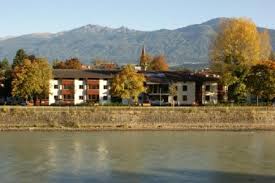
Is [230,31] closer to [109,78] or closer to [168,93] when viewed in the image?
[168,93]

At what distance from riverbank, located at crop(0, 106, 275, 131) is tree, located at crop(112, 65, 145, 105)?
28.3 feet

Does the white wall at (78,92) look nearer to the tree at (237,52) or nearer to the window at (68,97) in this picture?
the window at (68,97)

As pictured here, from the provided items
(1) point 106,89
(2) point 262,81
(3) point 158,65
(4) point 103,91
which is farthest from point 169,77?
(3) point 158,65

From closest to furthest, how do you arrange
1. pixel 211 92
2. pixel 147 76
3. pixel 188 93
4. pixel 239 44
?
pixel 239 44 → pixel 188 93 → pixel 211 92 → pixel 147 76

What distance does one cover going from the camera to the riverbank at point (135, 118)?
1853 inches

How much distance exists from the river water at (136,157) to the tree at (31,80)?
13.6 metres

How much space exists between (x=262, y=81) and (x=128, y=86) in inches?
519

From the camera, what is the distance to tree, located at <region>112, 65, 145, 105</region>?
2295 inches

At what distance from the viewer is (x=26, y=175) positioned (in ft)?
87.5

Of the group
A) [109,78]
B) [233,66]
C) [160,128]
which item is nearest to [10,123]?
[160,128]

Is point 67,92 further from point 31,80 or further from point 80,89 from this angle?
point 31,80

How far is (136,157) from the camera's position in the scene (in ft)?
105

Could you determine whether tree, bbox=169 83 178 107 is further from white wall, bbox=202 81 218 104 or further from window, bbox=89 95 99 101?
window, bbox=89 95 99 101

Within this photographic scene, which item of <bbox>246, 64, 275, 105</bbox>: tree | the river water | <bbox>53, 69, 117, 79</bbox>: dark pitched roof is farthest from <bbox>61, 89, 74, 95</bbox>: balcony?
the river water
